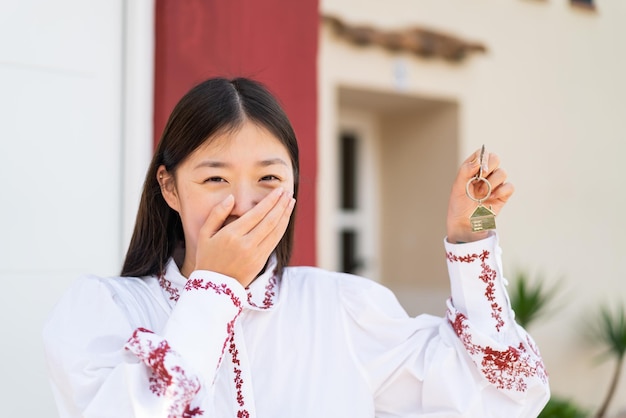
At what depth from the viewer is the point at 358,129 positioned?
5336 millimetres

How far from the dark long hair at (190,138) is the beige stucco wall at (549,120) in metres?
2.65

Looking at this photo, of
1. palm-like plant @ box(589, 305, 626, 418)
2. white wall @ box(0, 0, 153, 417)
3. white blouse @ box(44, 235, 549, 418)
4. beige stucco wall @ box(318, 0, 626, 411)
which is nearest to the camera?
white blouse @ box(44, 235, 549, 418)

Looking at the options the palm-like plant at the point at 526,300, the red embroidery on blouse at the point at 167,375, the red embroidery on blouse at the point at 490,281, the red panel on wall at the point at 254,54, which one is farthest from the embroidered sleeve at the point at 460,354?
the palm-like plant at the point at 526,300

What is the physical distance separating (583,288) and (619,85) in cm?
143

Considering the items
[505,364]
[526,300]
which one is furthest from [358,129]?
[505,364]

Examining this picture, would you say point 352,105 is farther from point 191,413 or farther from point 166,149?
point 191,413

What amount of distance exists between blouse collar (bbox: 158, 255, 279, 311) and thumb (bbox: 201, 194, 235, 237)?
24 centimetres

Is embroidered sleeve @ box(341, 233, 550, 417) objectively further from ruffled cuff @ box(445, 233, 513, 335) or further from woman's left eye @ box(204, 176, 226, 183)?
woman's left eye @ box(204, 176, 226, 183)

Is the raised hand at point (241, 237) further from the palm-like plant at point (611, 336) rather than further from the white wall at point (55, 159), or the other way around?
the palm-like plant at point (611, 336)

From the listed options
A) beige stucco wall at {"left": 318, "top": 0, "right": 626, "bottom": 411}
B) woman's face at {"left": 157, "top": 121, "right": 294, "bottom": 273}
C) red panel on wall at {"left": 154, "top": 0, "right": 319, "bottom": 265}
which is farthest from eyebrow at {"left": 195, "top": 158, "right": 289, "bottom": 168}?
beige stucco wall at {"left": 318, "top": 0, "right": 626, "bottom": 411}

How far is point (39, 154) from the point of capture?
2598 mm

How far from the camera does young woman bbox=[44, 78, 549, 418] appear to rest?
56.0 inches

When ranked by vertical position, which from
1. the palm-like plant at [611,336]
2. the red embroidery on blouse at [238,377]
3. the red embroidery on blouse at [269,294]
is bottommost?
the palm-like plant at [611,336]

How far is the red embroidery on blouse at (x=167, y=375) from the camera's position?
1311 mm
